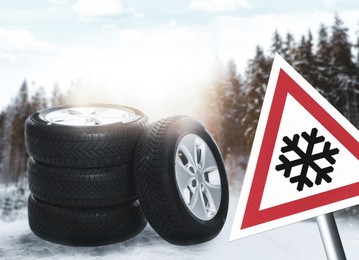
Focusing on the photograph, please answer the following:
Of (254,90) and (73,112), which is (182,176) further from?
(254,90)

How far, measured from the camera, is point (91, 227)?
4.83 m

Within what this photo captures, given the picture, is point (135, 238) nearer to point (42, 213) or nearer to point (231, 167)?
point (42, 213)

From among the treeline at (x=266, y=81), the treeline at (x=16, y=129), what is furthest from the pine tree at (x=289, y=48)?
the treeline at (x=16, y=129)

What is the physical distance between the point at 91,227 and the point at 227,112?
3415 cm

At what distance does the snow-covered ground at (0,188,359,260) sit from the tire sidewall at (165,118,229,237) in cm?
17

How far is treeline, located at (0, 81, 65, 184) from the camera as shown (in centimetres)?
4734

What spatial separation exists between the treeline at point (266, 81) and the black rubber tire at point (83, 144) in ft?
86.6

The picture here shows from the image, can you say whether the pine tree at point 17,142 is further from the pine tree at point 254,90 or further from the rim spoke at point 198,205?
the rim spoke at point 198,205

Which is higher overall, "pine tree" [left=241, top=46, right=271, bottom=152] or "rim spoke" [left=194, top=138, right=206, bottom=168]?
"rim spoke" [left=194, top=138, right=206, bottom=168]

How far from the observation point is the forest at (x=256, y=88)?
32312 millimetres

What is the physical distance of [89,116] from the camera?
5.35 m

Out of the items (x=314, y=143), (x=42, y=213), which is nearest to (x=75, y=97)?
(x=42, y=213)

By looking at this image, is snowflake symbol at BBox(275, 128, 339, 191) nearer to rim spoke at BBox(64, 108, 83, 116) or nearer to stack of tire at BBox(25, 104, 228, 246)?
stack of tire at BBox(25, 104, 228, 246)

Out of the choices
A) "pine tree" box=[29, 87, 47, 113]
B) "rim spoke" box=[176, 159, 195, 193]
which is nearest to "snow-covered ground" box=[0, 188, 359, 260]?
"rim spoke" box=[176, 159, 195, 193]
